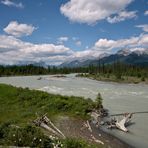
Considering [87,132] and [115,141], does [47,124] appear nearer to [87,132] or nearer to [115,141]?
[87,132]

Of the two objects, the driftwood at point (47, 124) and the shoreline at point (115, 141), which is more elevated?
the driftwood at point (47, 124)

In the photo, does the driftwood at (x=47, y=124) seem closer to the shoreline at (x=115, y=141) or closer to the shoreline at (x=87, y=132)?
the shoreline at (x=87, y=132)

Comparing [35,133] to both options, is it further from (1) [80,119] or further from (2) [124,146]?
(1) [80,119]

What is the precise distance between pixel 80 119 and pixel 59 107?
4.33m

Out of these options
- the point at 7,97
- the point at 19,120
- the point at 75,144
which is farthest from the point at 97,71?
Result: the point at 75,144

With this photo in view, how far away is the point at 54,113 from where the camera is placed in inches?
1256

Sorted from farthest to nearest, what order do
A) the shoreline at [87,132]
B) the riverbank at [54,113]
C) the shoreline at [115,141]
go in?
the riverbank at [54,113]
the shoreline at [87,132]
the shoreline at [115,141]

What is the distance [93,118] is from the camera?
31.3 m

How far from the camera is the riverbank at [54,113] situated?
75.9ft

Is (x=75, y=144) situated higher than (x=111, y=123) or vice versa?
(x=75, y=144)

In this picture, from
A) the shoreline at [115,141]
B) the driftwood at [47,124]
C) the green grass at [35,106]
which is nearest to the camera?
the shoreline at [115,141]

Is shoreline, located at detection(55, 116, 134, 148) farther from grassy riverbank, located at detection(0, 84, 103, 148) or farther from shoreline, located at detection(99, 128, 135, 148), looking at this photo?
grassy riverbank, located at detection(0, 84, 103, 148)

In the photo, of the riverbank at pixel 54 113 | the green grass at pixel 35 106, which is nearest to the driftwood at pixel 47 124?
the riverbank at pixel 54 113

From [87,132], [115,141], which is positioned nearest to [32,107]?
[87,132]
